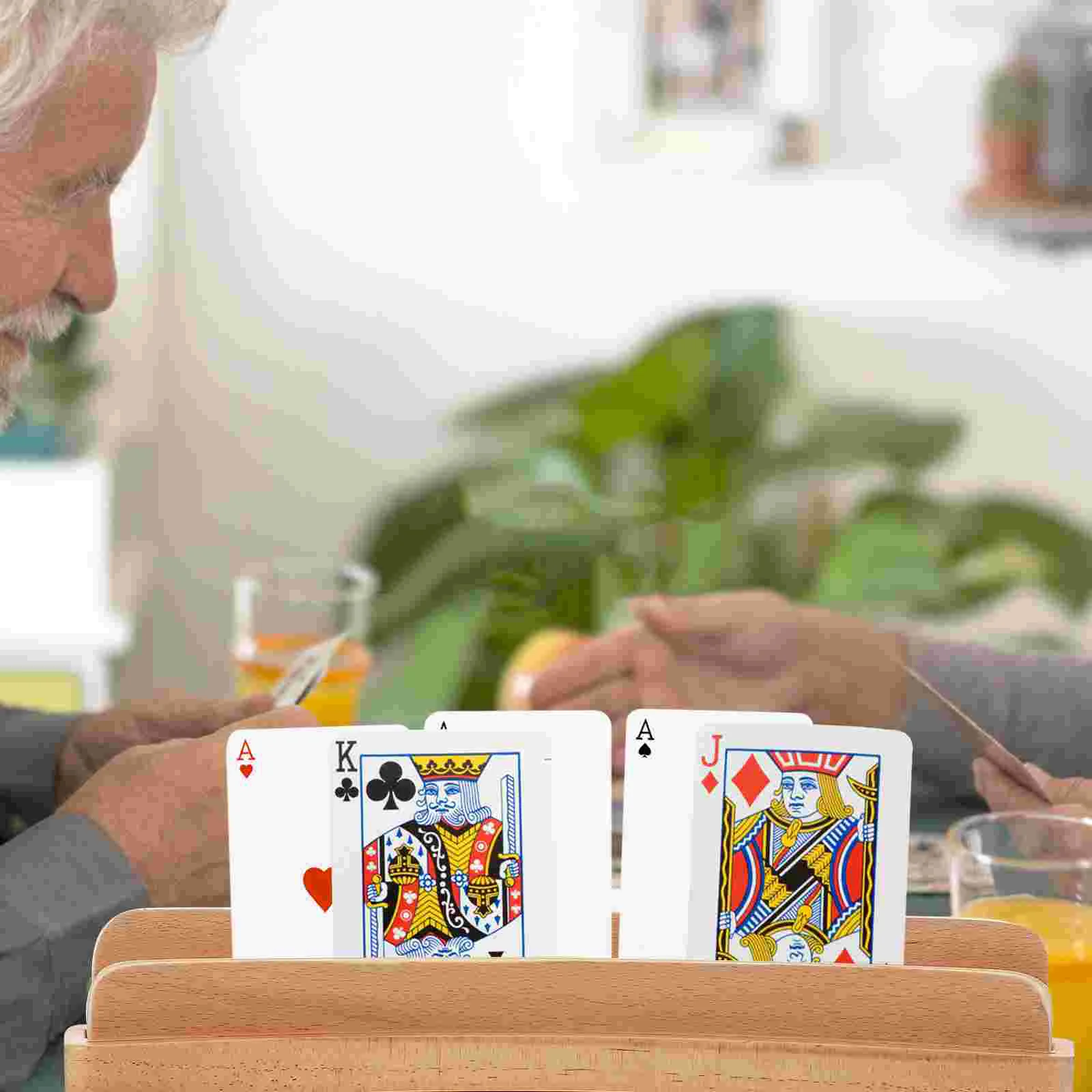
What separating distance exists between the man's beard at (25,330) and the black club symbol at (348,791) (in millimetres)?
596

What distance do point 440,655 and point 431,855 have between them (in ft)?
5.71

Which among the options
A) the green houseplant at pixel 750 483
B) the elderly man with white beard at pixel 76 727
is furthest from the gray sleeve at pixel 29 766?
the green houseplant at pixel 750 483

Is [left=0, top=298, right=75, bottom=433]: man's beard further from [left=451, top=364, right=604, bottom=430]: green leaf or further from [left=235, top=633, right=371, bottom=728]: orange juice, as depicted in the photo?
[left=451, top=364, right=604, bottom=430]: green leaf

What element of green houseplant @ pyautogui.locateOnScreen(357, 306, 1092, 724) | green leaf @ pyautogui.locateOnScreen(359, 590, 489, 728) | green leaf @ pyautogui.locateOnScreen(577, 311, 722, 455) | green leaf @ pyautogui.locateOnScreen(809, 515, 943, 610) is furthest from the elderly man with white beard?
green leaf @ pyautogui.locateOnScreen(577, 311, 722, 455)

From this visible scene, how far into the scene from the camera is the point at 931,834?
51.4 inches

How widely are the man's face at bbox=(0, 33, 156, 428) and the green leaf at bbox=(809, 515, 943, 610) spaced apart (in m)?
1.98

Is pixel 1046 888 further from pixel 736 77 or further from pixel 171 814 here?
pixel 736 77

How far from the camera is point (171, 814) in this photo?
41.9 inches

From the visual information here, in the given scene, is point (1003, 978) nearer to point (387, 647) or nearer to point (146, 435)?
point (387, 647)

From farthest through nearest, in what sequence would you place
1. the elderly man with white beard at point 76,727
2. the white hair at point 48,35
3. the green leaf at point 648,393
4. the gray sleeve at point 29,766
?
the green leaf at point 648,393, the gray sleeve at point 29,766, the white hair at point 48,35, the elderly man with white beard at point 76,727

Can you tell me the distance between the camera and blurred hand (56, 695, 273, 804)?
3.92 feet

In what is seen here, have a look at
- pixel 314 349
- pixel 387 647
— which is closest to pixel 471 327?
pixel 314 349

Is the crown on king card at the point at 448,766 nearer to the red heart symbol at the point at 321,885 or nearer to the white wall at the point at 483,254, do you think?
the red heart symbol at the point at 321,885

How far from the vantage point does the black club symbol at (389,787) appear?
0.83m
